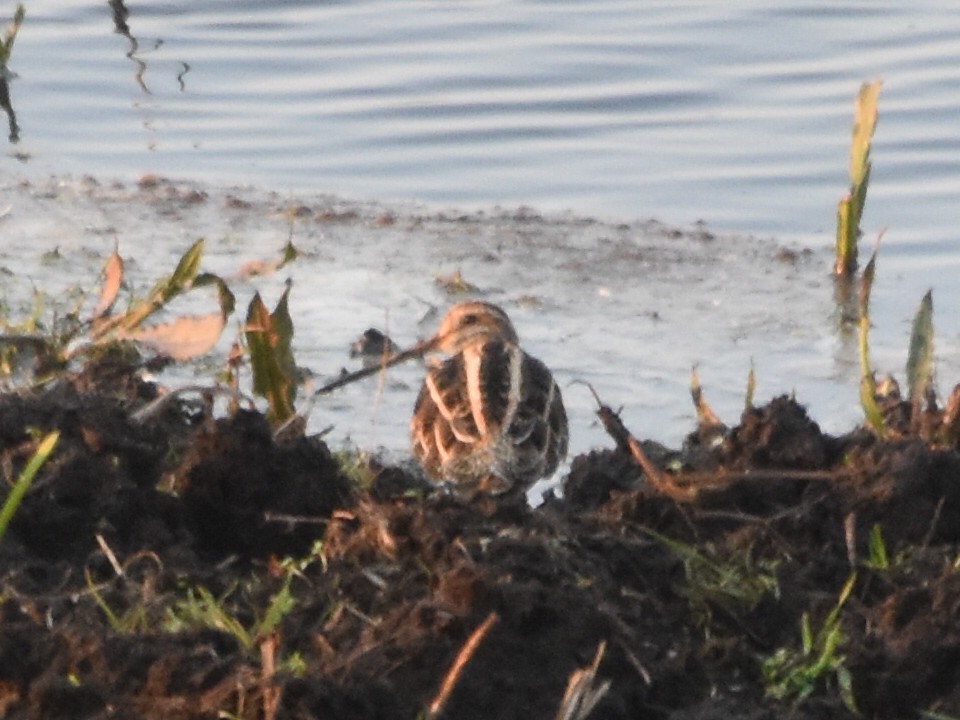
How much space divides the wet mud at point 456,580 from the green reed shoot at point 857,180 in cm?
296

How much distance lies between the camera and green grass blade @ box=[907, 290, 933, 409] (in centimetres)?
653

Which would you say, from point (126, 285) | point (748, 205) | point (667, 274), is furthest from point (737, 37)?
point (126, 285)

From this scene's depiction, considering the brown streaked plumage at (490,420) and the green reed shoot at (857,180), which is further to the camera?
the green reed shoot at (857,180)

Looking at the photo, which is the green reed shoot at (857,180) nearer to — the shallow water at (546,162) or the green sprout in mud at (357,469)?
the shallow water at (546,162)

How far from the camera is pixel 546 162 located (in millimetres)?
11539

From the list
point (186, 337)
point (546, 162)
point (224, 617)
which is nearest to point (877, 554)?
point (224, 617)

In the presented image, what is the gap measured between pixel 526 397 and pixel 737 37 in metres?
6.62

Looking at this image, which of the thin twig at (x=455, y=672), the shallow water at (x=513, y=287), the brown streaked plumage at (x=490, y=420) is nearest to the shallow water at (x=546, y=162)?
the shallow water at (x=513, y=287)

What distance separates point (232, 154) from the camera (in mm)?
11570

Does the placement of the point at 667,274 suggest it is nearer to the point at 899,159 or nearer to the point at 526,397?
the point at 899,159

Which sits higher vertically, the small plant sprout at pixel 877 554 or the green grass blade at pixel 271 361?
the green grass blade at pixel 271 361

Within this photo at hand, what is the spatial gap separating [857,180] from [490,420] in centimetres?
269

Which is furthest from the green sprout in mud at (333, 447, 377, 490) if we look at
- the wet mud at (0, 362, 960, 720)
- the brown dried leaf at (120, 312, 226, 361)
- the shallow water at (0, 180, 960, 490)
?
the shallow water at (0, 180, 960, 490)

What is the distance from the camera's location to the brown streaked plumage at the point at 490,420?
6.72 metres
